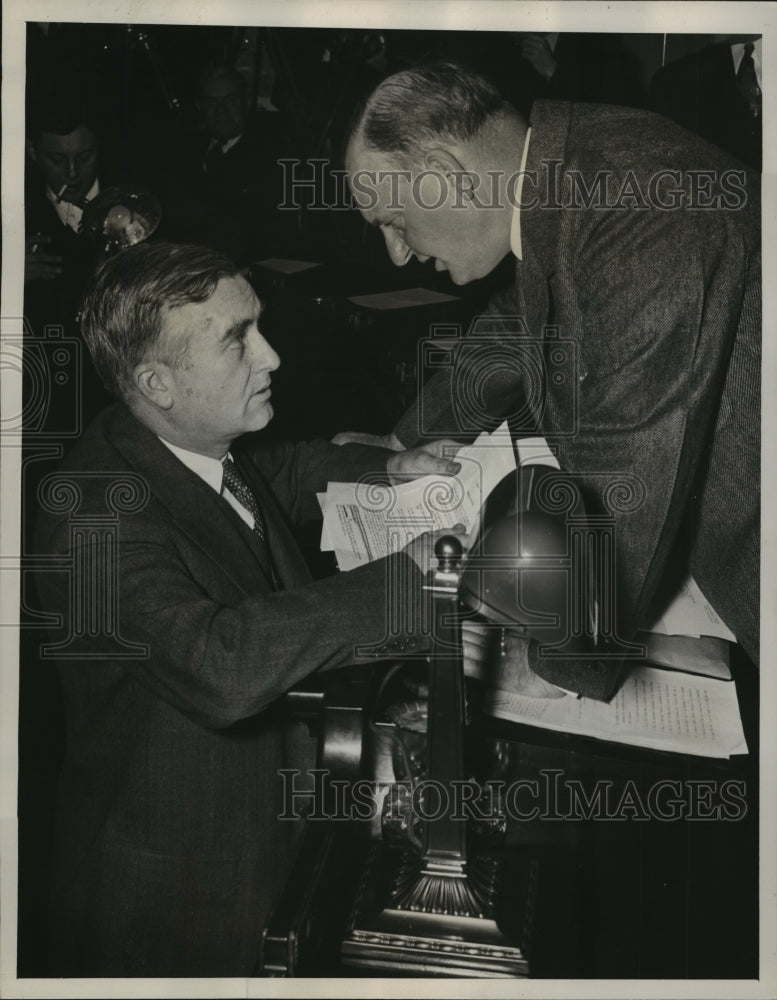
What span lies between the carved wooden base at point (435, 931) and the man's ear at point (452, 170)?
1083mm

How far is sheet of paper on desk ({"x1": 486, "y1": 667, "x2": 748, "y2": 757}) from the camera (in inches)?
57.2

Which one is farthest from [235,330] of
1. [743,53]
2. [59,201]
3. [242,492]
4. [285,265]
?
[743,53]

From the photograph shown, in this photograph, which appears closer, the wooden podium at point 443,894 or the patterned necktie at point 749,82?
the wooden podium at point 443,894

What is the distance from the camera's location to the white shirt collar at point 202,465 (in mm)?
1476

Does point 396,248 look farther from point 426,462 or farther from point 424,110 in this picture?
point 426,462

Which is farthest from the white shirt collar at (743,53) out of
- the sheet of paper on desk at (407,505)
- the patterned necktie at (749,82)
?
the sheet of paper on desk at (407,505)

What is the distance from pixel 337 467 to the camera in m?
1.58

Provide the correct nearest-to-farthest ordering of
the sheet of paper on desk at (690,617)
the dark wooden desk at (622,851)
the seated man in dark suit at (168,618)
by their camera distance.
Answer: the dark wooden desk at (622,851) → the seated man in dark suit at (168,618) → the sheet of paper on desk at (690,617)

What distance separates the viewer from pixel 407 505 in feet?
5.09

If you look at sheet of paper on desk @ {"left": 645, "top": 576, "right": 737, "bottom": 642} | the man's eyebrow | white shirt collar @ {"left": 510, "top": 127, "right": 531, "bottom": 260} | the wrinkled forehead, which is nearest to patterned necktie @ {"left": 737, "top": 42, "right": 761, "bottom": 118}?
white shirt collar @ {"left": 510, "top": 127, "right": 531, "bottom": 260}

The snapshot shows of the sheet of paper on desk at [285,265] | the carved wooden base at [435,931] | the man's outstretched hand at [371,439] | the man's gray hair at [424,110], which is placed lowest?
the carved wooden base at [435,931]

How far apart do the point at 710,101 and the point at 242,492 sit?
1052 millimetres

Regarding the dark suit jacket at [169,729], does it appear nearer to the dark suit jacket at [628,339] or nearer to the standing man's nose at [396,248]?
the dark suit jacket at [628,339]

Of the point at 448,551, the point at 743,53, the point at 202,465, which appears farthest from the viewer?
the point at 743,53
